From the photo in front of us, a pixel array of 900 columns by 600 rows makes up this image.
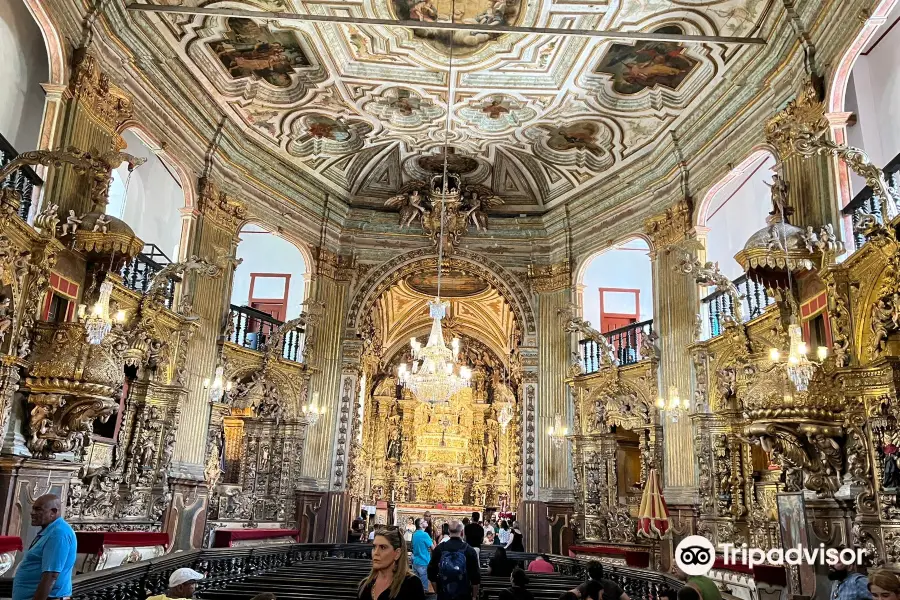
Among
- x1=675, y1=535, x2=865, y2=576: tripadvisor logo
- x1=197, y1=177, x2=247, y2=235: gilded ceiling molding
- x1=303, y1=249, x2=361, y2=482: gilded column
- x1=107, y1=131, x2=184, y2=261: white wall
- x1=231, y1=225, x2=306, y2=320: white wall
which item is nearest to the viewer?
x1=675, y1=535, x2=865, y2=576: tripadvisor logo

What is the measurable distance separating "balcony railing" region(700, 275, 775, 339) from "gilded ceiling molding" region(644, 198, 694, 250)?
1557 millimetres

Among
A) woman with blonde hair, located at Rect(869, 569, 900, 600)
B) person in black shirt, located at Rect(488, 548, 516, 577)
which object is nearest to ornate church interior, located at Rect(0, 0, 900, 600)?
person in black shirt, located at Rect(488, 548, 516, 577)

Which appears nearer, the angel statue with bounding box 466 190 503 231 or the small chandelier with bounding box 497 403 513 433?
the angel statue with bounding box 466 190 503 231

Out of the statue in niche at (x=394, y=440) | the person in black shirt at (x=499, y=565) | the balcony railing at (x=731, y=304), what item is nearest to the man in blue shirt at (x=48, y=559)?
the person in black shirt at (x=499, y=565)

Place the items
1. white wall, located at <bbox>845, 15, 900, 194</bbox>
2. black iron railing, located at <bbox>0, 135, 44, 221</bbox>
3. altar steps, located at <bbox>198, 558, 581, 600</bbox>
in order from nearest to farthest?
altar steps, located at <bbox>198, 558, 581, 600</bbox> < black iron railing, located at <bbox>0, 135, 44, 221</bbox> < white wall, located at <bbox>845, 15, 900, 194</bbox>

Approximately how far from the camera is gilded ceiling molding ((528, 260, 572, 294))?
1744 cm

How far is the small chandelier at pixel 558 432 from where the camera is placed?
16453mm

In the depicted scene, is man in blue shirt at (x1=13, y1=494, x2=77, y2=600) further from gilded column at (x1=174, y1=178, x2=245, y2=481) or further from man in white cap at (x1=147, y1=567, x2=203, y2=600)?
Result: gilded column at (x1=174, y1=178, x2=245, y2=481)

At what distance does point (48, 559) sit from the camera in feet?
14.3

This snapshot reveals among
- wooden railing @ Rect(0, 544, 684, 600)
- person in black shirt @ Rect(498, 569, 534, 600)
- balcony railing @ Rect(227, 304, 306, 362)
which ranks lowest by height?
wooden railing @ Rect(0, 544, 684, 600)

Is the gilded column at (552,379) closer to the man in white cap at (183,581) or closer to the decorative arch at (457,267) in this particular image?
the decorative arch at (457,267)

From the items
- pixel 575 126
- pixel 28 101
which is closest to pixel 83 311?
pixel 28 101

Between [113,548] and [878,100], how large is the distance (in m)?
12.0

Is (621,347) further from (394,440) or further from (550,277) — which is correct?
(394,440)
